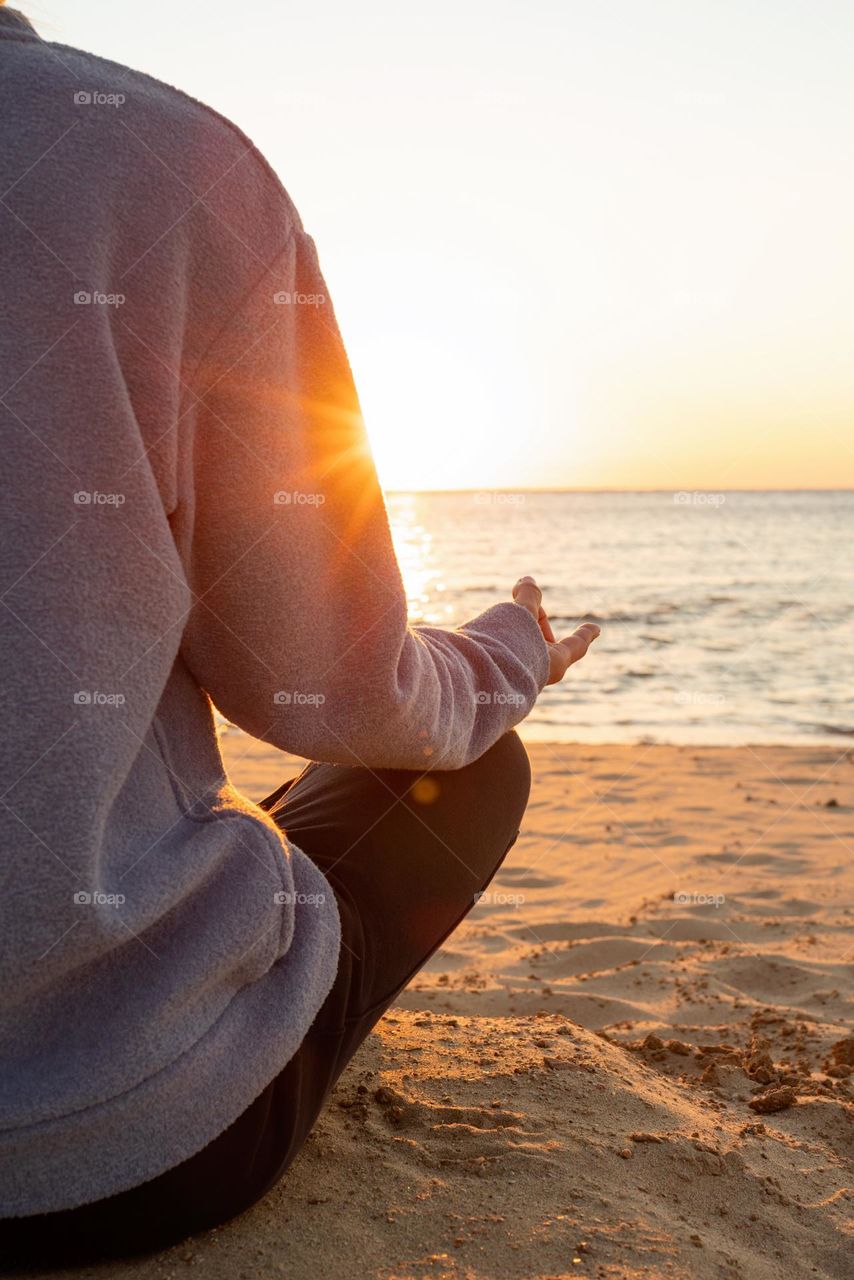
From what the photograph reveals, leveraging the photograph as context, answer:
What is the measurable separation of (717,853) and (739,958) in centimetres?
140

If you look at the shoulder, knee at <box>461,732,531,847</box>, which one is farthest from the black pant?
the shoulder

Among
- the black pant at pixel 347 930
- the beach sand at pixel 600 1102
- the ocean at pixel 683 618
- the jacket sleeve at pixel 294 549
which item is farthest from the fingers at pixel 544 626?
the ocean at pixel 683 618

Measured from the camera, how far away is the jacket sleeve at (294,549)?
4.16 ft

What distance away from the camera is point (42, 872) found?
112 centimetres

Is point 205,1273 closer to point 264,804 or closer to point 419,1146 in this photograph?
point 419,1146

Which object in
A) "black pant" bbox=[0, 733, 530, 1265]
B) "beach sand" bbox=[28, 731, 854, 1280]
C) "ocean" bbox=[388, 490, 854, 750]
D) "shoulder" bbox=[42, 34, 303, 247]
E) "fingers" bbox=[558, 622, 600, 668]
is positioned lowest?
"ocean" bbox=[388, 490, 854, 750]

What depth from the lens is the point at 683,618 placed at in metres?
15.8

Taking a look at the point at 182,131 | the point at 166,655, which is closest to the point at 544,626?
the point at 166,655

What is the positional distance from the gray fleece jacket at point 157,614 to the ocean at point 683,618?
15.0 ft

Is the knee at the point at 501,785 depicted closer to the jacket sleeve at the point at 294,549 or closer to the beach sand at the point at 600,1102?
the jacket sleeve at the point at 294,549

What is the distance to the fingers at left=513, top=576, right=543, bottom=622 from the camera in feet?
6.24

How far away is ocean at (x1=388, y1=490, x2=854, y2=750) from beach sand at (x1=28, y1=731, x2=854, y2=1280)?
2620 millimetres

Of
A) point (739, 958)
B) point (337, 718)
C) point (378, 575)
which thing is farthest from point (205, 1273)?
point (739, 958)

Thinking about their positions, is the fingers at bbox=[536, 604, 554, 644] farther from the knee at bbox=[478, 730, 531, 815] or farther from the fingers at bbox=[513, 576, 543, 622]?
the knee at bbox=[478, 730, 531, 815]
